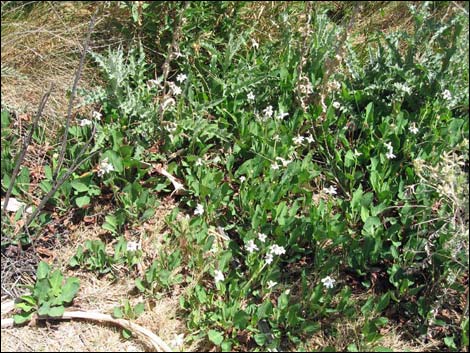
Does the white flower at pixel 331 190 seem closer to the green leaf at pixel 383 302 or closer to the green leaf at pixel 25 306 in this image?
the green leaf at pixel 383 302

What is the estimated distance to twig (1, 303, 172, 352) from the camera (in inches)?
117

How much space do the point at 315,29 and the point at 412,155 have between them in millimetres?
975

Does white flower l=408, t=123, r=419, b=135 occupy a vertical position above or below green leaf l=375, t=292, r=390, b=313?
above

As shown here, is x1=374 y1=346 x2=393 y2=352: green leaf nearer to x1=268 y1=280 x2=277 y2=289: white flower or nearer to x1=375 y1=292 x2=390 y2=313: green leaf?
x1=375 y1=292 x2=390 y2=313: green leaf

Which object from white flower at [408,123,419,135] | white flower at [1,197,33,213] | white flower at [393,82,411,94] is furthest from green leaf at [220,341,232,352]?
white flower at [393,82,411,94]

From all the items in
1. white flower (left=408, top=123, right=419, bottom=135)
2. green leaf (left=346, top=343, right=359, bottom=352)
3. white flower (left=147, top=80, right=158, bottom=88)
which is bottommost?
green leaf (left=346, top=343, right=359, bottom=352)

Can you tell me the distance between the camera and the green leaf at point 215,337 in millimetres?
2977

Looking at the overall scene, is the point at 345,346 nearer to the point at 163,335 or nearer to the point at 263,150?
the point at 163,335

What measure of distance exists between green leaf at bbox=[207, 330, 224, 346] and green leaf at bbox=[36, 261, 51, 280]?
0.81m

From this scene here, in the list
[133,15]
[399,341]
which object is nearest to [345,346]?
[399,341]

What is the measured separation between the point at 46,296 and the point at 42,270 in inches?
5.0

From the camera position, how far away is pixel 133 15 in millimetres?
3793

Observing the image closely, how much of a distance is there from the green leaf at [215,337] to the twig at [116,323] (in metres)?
0.18

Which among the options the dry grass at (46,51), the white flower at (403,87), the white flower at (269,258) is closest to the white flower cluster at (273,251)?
the white flower at (269,258)
